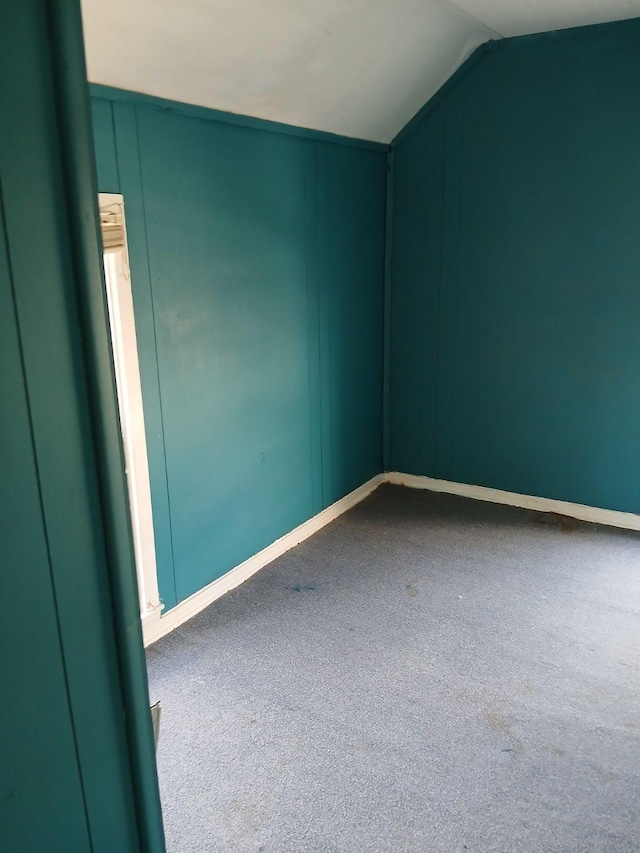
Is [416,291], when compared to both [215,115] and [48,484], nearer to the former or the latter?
[215,115]

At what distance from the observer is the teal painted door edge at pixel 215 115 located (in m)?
1.97

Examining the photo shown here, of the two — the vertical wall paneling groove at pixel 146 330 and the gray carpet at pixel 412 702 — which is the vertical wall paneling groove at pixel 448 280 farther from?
the vertical wall paneling groove at pixel 146 330

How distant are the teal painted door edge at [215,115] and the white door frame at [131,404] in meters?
0.29

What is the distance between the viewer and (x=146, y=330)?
221cm

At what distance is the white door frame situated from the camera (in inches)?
81.7

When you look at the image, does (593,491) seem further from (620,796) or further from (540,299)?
(620,796)

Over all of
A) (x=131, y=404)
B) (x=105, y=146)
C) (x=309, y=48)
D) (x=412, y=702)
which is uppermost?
(x=309, y=48)

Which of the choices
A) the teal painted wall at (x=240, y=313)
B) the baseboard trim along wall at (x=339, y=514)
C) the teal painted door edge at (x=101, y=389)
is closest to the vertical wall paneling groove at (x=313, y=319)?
the teal painted wall at (x=240, y=313)

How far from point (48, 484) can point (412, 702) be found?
5.41 ft

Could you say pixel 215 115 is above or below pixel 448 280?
above

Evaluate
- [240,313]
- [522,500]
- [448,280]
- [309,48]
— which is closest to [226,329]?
[240,313]

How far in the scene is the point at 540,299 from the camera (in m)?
3.25

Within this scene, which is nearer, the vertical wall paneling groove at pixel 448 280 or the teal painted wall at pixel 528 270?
the teal painted wall at pixel 528 270

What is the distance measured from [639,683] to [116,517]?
1.98 m
